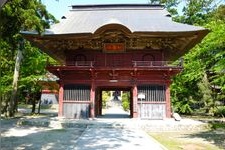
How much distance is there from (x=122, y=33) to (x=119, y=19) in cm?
344

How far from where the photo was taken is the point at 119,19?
78.7 ft

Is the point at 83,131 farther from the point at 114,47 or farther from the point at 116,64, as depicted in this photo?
the point at 114,47

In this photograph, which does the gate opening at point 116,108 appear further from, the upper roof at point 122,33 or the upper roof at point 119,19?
the upper roof at point 119,19

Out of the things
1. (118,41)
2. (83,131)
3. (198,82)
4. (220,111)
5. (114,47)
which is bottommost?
(83,131)

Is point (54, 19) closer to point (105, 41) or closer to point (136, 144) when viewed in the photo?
point (105, 41)

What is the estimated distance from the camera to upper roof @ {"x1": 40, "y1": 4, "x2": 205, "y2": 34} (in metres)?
21.0

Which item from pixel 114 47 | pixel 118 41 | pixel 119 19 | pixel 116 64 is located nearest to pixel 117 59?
pixel 116 64

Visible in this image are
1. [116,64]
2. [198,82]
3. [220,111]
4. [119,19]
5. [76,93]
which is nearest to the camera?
[76,93]

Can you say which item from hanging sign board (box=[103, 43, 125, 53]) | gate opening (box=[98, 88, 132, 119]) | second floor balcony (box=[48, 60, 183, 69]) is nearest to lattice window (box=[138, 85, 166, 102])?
second floor balcony (box=[48, 60, 183, 69])

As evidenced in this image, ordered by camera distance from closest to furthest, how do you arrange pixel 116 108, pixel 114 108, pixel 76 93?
pixel 76 93, pixel 114 108, pixel 116 108

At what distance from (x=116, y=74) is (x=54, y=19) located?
11.3m

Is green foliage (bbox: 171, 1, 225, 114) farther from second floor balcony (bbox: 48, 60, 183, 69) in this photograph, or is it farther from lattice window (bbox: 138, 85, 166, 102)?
lattice window (bbox: 138, 85, 166, 102)

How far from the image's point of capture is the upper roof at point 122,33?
20188 mm

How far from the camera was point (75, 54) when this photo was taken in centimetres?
2266
